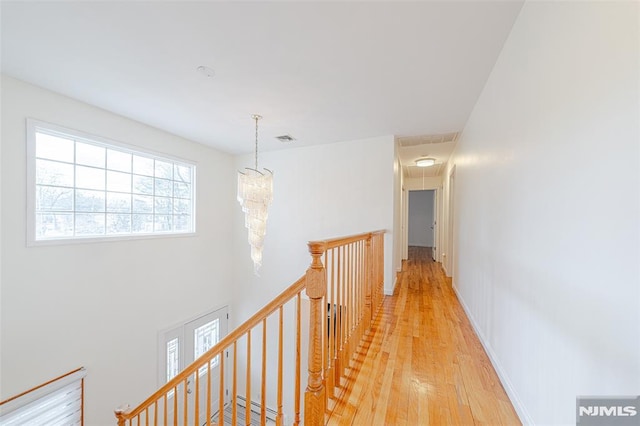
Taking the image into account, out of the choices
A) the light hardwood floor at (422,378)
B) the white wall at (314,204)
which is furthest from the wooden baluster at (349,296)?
the white wall at (314,204)

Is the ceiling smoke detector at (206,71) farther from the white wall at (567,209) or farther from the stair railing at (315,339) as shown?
the white wall at (567,209)

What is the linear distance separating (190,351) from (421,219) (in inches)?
323

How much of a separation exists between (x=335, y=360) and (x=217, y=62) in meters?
2.49

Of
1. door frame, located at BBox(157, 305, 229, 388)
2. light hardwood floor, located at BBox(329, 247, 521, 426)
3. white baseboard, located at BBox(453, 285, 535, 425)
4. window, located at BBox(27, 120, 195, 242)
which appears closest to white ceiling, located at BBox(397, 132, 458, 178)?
light hardwood floor, located at BBox(329, 247, 521, 426)

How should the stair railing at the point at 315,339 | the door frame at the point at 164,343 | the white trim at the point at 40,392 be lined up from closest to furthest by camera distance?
the stair railing at the point at 315,339
the white trim at the point at 40,392
the door frame at the point at 164,343

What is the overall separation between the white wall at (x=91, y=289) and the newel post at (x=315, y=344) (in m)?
3.03

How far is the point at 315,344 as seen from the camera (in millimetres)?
1285

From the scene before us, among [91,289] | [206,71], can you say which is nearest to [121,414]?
[91,289]

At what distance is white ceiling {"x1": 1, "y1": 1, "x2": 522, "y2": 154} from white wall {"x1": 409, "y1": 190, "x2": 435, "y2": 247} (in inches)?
245

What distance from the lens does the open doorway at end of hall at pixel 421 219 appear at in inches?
349

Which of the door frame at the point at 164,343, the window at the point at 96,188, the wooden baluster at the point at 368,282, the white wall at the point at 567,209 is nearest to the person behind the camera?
the white wall at the point at 567,209

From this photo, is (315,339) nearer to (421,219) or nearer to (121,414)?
(121,414)

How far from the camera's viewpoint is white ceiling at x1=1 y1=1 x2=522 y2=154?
150 cm

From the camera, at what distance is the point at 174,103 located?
9.00ft
